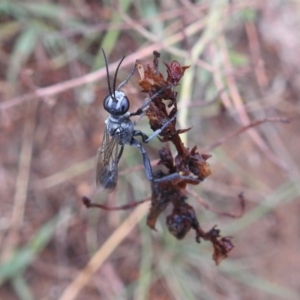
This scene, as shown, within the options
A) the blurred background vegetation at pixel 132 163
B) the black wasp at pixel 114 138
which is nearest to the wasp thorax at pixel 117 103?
the black wasp at pixel 114 138

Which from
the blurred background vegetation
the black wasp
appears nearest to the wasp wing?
the black wasp

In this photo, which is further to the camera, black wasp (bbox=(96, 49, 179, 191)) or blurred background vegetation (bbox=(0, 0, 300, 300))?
blurred background vegetation (bbox=(0, 0, 300, 300))

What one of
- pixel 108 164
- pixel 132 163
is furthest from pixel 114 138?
pixel 132 163

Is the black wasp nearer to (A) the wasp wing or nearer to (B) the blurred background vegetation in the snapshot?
(A) the wasp wing

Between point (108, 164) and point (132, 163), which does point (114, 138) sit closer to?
point (108, 164)

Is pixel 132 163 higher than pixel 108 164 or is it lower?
higher
